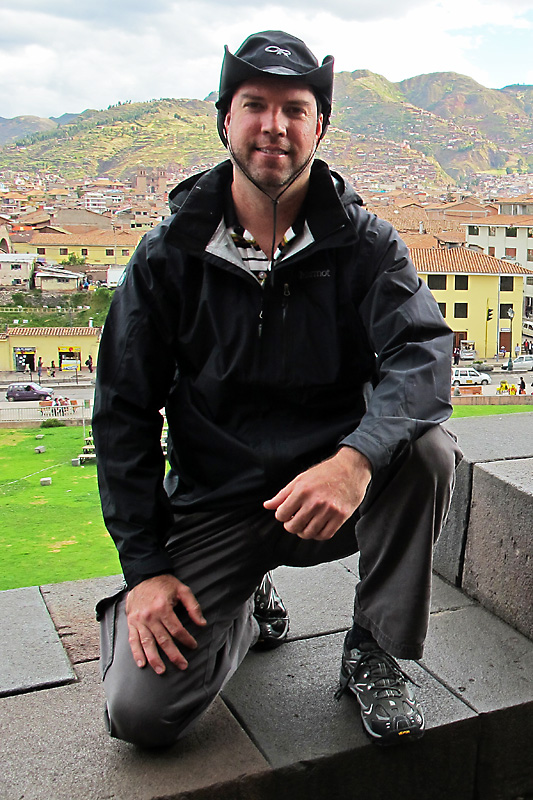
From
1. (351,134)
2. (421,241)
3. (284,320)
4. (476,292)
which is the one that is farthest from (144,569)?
(351,134)

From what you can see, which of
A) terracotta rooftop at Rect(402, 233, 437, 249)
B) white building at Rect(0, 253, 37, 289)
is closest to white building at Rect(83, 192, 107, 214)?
white building at Rect(0, 253, 37, 289)

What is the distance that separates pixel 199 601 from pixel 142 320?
0.45m

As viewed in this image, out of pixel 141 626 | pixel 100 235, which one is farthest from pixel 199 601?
pixel 100 235

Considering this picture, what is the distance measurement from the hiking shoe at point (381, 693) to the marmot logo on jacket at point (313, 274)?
0.60 meters

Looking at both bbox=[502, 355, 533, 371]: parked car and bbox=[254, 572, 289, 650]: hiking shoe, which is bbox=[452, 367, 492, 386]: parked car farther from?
bbox=[254, 572, 289, 650]: hiking shoe

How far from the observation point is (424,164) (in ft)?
439

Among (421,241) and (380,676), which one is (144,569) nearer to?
(380,676)

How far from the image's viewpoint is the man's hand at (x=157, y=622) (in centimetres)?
120

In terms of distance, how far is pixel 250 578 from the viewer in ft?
4.45

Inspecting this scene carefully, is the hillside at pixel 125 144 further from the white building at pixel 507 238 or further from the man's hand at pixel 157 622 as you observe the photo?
the man's hand at pixel 157 622

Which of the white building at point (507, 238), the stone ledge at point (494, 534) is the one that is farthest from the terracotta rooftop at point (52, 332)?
the stone ledge at point (494, 534)

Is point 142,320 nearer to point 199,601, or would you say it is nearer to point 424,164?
point 199,601

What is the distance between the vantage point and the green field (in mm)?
11609

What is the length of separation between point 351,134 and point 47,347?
130837 mm
